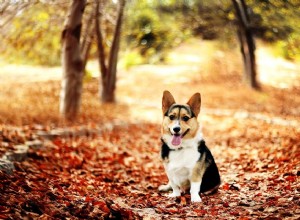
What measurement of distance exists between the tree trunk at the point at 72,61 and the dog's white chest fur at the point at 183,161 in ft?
19.3

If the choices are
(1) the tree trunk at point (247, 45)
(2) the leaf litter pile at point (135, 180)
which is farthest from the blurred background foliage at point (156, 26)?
(2) the leaf litter pile at point (135, 180)

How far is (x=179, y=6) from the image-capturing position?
22.1m

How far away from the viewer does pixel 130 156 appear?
903 cm

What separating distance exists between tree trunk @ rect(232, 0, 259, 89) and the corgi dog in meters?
12.3

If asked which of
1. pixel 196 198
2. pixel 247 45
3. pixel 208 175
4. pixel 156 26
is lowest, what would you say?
pixel 196 198

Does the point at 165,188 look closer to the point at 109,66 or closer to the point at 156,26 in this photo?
the point at 109,66

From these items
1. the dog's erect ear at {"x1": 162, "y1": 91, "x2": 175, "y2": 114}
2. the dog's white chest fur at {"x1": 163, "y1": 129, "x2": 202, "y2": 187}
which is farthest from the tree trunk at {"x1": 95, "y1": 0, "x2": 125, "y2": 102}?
the dog's white chest fur at {"x1": 163, "y1": 129, "x2": 202, "y2": 187}

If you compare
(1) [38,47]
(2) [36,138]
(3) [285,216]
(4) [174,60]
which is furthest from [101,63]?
(4) [174,60]

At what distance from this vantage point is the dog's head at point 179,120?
16.8ft

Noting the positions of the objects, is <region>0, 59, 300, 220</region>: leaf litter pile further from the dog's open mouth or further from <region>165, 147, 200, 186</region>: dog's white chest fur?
the dog's open mouth

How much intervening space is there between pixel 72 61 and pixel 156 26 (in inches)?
407

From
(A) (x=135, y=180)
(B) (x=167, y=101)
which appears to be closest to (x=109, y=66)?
(A) (x=135, y=180)

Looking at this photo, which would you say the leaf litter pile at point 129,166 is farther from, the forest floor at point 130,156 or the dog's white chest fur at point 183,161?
the dog's white chest fur at point 183,161

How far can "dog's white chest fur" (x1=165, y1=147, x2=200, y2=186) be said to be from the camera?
5336mm
